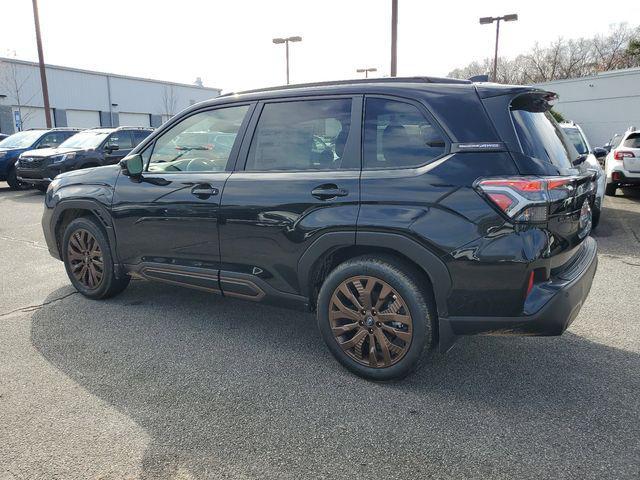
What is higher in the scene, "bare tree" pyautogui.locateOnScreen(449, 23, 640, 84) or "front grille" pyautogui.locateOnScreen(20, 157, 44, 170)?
"bare tree" pyautogui.locateOnScreen(449, 23, 640, 84)

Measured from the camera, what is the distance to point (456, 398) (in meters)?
2.95

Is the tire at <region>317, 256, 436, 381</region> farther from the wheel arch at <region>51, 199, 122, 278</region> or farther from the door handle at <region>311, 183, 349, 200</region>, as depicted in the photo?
the wheel arch at <region>51, 199, 122, 278</region>

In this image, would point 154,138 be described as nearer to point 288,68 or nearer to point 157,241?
point 157,241

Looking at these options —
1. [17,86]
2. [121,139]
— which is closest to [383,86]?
A: [121,139]

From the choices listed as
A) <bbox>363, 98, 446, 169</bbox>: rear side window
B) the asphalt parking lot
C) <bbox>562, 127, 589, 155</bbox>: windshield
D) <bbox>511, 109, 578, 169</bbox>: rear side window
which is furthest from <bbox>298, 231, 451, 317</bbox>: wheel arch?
<bbox>562, 127, 589, 155</bbox>: windshield

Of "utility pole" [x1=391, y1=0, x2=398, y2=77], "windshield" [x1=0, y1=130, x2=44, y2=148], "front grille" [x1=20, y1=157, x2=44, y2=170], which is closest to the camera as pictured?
"front grille" [x1=20, y1=157, x2=44, y2=170]

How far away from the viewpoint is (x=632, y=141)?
33.8ft

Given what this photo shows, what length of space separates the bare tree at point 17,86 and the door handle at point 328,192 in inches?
1519

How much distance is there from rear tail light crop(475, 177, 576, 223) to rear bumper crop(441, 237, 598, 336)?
416mm

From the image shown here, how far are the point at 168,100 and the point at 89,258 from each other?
48.8m

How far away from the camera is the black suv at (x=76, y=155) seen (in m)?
12.4

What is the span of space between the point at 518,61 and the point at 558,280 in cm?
5567

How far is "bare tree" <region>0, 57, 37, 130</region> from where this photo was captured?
34.2 meters

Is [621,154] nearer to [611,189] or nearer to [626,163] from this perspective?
[626,163]
